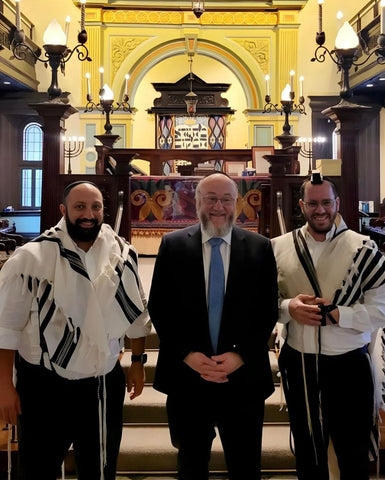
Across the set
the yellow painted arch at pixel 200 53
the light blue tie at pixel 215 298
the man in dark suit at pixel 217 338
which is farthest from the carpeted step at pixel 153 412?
the yellow painted arch at pixel 200 53

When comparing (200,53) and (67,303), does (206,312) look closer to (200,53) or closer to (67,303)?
(67,303)

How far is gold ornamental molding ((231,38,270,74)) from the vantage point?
1304cm

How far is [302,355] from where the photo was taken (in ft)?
7.05

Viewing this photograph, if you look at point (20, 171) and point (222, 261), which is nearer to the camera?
point (222, 261)

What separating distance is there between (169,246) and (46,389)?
2.28 feet

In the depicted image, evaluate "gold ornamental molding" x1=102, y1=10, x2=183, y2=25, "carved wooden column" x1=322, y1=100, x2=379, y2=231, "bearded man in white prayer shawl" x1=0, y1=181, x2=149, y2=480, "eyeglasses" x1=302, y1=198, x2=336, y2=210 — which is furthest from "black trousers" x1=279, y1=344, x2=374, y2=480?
"gold ornamental molding" x1=102, y1=10, x2=183, y2=25

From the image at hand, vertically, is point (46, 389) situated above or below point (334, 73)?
below

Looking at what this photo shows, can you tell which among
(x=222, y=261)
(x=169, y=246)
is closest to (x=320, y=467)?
(x=222, y=261)

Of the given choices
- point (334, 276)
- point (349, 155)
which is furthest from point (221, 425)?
point (349, 155)

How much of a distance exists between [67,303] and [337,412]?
1.12 m

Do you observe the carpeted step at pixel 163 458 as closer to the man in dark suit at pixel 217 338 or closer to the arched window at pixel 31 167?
the man in dark suit at pixel 217 338

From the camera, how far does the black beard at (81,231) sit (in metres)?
2.04

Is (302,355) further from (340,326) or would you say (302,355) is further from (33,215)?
(33,215)

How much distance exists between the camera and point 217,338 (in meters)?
2.07
